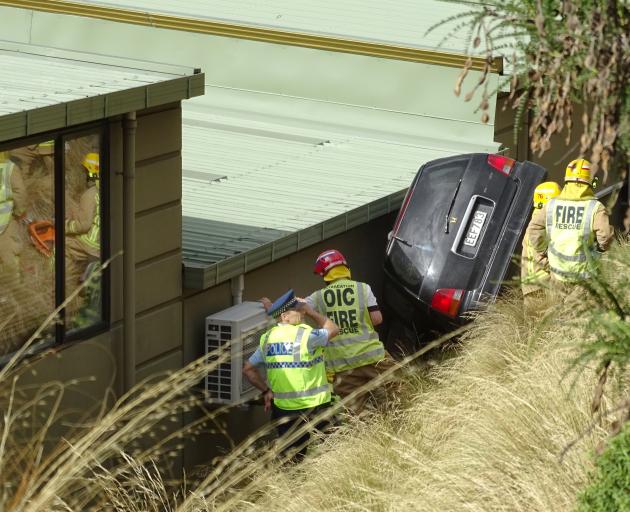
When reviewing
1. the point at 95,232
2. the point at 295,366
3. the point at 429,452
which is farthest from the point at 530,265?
the point at 95,232

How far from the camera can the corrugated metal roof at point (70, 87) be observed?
931 cm

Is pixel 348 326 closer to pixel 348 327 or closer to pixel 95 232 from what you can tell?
pixel 348 327

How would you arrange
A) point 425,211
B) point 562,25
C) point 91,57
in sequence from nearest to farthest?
point 562,25 → point 91,57 → point 425,211

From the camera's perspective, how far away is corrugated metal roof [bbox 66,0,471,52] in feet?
57.7

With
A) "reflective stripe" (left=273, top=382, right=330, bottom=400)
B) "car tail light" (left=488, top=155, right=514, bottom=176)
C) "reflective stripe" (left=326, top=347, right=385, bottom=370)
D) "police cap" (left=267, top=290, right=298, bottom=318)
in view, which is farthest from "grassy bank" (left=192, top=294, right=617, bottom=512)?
"car tail light" (left=488, top=155, right=514, bottom=176)

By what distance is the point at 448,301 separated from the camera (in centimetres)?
1348

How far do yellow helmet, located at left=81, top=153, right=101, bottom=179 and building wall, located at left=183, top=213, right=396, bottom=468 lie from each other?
1.64 metres

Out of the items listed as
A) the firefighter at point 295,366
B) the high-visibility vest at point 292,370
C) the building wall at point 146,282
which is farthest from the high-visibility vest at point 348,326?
the building wall at point 146,282

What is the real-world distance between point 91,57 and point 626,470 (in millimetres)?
6752

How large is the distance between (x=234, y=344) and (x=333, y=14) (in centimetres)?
777

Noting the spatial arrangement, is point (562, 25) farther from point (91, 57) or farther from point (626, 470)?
point (91, 57)

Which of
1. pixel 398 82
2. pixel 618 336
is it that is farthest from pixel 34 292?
pixel 398 82

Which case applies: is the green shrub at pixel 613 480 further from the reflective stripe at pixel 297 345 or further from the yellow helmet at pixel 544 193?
the yellow helmet at pixel 544 193

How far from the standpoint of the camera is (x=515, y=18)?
19.7ft
